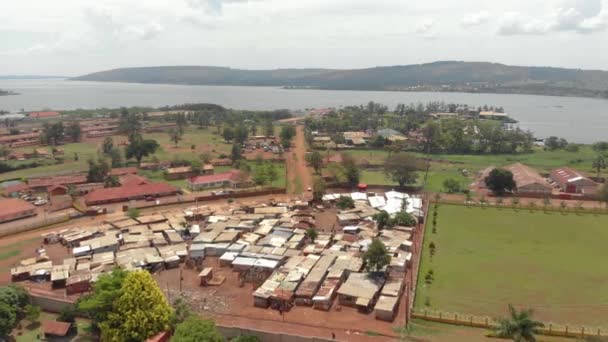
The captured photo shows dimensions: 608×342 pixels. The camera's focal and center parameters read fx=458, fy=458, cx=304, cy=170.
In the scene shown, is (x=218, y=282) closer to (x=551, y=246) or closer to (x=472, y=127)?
(x=551, y=246)

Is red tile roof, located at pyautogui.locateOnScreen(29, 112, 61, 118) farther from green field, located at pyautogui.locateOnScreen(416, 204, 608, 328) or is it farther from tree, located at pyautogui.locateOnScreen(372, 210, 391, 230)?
green field, located at pyautogui.locateOnScreen(416, 204, 608, 328)

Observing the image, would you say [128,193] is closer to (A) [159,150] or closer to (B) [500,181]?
(A) [159,150]

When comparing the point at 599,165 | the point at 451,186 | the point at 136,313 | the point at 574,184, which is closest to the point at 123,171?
the point at 451,186

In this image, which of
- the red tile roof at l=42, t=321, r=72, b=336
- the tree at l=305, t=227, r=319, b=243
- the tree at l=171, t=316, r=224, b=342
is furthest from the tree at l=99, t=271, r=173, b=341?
the tree at l=305, t=227, r=319, b=243

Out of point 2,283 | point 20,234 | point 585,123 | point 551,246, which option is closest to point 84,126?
point 20,234

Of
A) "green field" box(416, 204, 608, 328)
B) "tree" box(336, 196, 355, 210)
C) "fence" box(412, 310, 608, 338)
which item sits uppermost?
"tree" box(336, 196, 355, 210)
